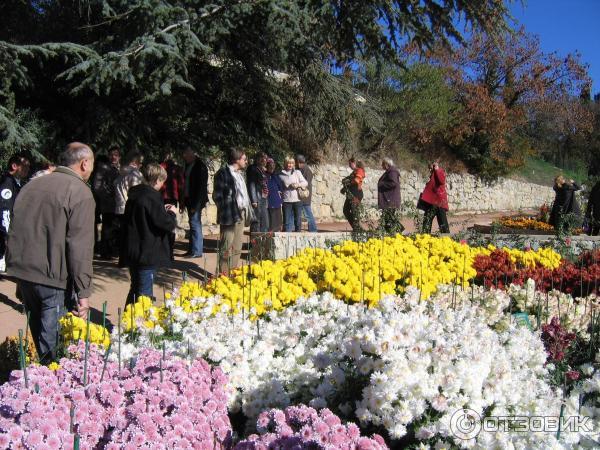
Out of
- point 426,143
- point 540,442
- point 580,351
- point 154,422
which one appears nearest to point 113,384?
point 154,422

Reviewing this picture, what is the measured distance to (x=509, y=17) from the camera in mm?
10195

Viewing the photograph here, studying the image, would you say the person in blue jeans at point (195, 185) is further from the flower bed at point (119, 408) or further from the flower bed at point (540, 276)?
the flower bed at point (119, 408)

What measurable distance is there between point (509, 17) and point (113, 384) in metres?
9.78

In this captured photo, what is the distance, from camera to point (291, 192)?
1080 centimetres

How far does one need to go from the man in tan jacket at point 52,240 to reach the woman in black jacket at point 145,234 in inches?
51.4

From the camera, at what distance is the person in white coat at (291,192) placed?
35.1 ft

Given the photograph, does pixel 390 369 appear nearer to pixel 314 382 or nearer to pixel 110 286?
pixel 314 382

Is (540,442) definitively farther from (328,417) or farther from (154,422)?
(154,422)

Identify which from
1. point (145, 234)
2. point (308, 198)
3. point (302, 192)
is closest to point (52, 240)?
point (145, 234)

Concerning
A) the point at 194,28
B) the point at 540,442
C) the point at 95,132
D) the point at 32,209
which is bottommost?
the point at 540,442

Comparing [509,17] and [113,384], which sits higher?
[509,17]

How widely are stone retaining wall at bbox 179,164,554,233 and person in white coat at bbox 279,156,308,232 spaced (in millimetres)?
2721

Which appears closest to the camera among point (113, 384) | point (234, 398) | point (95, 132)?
point (113, 384)

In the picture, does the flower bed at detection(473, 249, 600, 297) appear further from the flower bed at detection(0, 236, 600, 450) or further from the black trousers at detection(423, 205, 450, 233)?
the black trousers at detection(423, 205, 450, 233)
